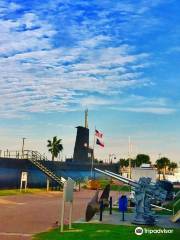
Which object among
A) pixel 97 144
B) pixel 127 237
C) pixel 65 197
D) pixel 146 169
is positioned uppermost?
pixel 97 144

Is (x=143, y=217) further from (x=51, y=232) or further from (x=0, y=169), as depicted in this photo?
(x=0, y=169)

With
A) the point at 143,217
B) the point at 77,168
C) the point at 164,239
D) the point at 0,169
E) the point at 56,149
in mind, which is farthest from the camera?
the point at 56,149

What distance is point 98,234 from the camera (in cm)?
1736

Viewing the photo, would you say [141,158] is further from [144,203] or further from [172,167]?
[144,203]

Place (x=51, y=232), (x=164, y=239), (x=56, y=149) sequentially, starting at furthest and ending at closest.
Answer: (x=56, y=149), (x=51, y=232), (x=164, y=239)

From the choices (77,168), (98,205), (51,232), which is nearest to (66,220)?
(98,205)

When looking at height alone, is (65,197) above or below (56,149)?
below

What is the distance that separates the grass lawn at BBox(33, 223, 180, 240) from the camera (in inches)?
650

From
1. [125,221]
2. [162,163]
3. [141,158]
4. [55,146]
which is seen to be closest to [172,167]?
[162,163]

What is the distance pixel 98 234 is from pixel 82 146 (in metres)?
65.3

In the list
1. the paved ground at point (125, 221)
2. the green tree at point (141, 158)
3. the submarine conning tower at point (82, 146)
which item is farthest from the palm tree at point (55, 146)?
the paved ground at point (125, 221)

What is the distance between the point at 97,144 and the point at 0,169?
46.5 ft

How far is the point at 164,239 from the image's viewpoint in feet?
54.0

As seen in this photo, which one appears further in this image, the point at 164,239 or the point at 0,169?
the point at 0,169
